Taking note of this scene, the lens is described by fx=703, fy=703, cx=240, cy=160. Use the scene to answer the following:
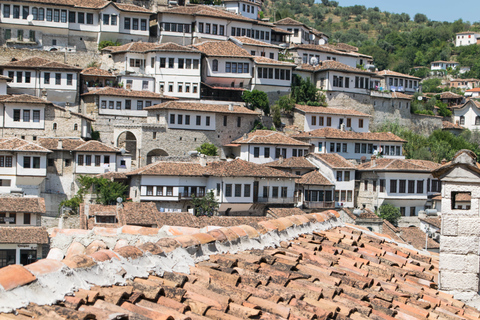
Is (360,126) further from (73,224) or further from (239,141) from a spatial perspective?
(73,224)

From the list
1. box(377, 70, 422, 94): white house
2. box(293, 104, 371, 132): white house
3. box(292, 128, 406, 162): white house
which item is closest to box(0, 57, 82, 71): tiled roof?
box(293, 104, 371, 132): white house

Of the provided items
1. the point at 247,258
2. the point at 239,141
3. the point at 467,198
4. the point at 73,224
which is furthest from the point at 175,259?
the point at 239,141

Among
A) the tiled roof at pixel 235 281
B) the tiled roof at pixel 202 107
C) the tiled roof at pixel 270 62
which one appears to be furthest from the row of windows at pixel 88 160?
the tiled roof at pixel 235 281

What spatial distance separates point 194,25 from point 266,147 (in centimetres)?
1570

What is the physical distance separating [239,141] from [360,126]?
475 inches

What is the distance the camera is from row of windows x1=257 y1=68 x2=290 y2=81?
54.4m

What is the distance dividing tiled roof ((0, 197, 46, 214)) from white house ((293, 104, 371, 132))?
23027mm

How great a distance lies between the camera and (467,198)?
28.3 feet

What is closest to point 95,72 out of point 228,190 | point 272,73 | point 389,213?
point 272,73

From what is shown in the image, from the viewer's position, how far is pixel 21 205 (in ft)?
118

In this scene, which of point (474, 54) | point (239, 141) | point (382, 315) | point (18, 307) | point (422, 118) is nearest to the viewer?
point (18, 307)

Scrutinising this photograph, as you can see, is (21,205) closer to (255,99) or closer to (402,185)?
(255,99)

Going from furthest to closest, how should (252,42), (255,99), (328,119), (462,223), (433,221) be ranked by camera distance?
(252,42) → (328,119) → (255,99) → (433,221) → (462,223)

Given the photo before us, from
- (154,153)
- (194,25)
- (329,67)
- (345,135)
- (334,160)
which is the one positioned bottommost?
(334,160)
